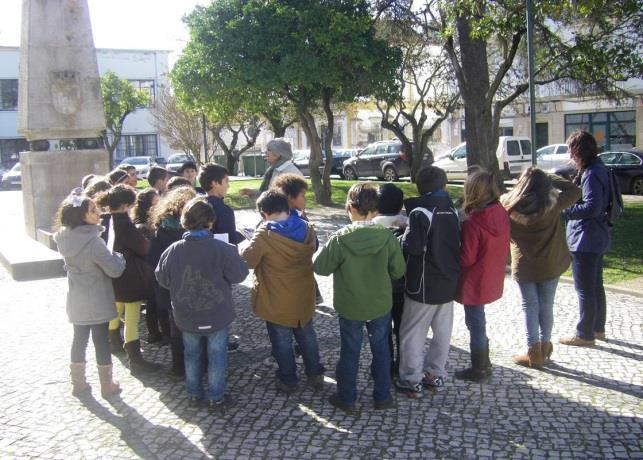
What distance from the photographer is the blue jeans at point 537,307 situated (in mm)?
4941

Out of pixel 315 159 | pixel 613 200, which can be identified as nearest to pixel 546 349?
pixel 613 200

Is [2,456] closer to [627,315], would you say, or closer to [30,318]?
[30,318]

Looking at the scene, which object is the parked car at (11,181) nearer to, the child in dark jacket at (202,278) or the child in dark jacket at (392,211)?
the child in dark jacket at (202,278)

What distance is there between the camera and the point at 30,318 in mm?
6730

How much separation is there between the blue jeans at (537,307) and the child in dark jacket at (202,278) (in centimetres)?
210

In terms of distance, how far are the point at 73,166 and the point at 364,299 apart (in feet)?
26.0

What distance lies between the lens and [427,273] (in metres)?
4.43

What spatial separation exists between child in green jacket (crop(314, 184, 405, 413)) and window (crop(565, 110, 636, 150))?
103ft

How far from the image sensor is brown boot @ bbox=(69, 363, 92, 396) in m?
4.66

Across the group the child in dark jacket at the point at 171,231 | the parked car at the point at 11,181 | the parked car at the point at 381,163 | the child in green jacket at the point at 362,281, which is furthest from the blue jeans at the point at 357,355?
the parked car at the point at 11,181

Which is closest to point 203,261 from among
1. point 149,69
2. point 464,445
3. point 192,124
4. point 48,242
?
point 464,445

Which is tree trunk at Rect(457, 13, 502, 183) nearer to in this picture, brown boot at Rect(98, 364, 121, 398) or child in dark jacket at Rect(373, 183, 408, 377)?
child in dark jacket at Rect(373, 183, 408, 377)

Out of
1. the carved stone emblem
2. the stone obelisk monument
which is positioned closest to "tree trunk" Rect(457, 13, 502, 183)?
the stone obelisk monument

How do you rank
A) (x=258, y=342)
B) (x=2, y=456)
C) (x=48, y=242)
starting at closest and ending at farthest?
(x=2, y=456) → (x=258, y=342) → (x=48, y=242)
